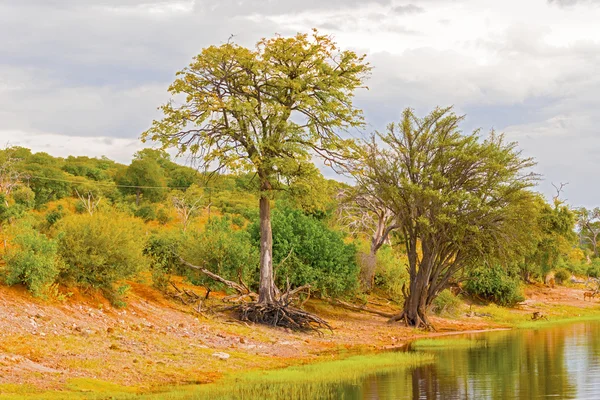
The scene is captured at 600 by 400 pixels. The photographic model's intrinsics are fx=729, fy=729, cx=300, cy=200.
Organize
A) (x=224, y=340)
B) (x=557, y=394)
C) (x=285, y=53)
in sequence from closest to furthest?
1. (x=557, y=394)
2. (x=224, y=340)
3. (x=285, y=53)

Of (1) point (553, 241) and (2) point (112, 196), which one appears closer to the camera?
(1) point (553, 241)

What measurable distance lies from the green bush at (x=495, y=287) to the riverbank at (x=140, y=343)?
14790mm

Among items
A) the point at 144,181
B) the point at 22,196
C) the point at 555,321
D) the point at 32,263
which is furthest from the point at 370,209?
the point at 144,181

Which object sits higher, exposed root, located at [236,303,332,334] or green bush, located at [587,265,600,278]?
exposed root, located at [236,303,332,334]

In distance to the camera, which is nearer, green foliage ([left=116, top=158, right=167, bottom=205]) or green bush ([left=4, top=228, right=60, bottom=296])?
green bush ([left=4, top=228, right=60, bottom=296])

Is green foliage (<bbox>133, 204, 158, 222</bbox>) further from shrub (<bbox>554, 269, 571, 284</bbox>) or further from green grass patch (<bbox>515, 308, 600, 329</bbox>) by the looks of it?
green grass patch (<bbox>515, 308, 600, 329</bbox>)

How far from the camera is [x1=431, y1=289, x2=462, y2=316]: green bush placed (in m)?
43.1

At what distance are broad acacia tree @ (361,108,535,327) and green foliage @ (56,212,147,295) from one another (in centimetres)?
1305

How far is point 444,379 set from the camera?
67.9 feet

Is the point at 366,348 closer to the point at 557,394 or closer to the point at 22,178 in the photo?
the point at 557,394

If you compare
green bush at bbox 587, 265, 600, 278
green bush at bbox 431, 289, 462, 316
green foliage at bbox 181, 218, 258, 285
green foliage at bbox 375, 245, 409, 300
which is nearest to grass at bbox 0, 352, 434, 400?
green foliage at bbox 181, 218, 258, 285

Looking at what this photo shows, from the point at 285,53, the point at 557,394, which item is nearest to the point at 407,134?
the point at 285,53

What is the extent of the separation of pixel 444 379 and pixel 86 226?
14224mm

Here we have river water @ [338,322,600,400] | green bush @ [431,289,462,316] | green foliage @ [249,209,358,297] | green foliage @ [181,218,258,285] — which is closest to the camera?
river water @ [338,322,600,400]
